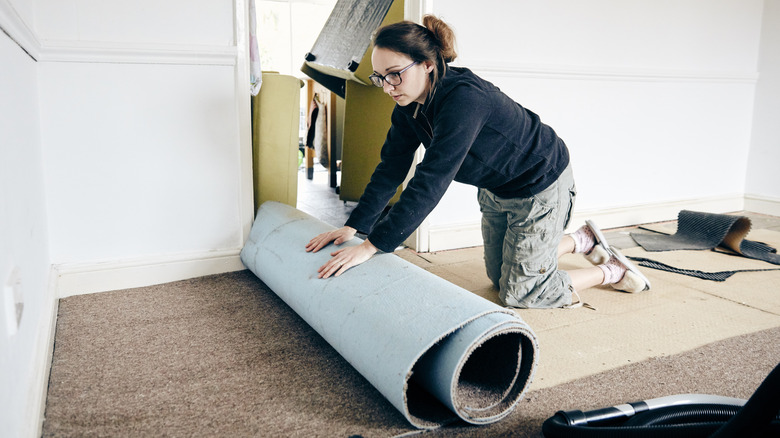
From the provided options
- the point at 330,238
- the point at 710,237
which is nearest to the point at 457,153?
the point at 330,238

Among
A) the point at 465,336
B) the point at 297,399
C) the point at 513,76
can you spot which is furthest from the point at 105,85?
the point at 513,76

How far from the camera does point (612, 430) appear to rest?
899 mm

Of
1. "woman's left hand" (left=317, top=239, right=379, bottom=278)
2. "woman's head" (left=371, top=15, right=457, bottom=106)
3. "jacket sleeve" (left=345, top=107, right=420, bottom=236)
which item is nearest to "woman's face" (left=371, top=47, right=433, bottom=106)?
"woman's head" (left=371, top=15, right=457, bottom=106)

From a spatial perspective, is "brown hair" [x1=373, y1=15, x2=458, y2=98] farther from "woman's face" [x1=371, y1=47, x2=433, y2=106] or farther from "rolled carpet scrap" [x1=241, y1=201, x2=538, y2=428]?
Answer: "rolled carpet scrap" [x1=241, y1=201, x2=538, y2=428]

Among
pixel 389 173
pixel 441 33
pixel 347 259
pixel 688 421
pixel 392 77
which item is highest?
pixel 441 33

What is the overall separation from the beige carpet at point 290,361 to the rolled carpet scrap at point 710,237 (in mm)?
543

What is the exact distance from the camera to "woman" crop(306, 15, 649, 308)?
1.37 m

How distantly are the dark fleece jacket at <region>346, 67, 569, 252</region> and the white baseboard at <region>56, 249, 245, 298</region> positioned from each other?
72cm

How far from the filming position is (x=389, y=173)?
164cm

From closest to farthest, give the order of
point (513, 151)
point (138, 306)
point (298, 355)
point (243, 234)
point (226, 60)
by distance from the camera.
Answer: point (298, 355), point (513, 151), point (138, 306), point (226, 60), point (243, 234)

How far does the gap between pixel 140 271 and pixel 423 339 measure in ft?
4.28

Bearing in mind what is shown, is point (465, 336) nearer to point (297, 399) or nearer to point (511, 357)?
point (511, 357)

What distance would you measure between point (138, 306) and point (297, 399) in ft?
2.70

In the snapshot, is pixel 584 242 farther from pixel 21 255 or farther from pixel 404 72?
pixel 21 255
